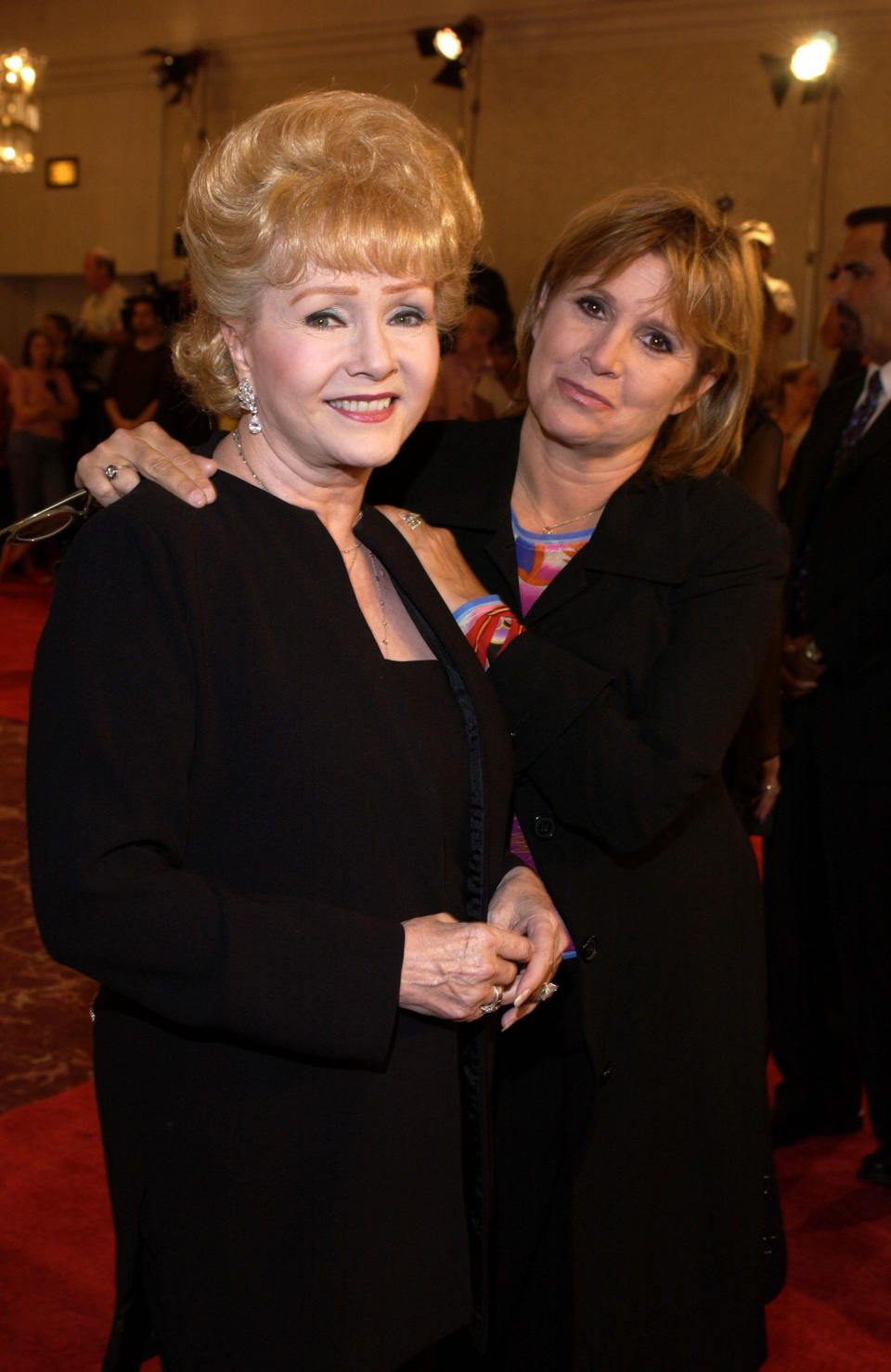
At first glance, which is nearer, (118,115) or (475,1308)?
(475,1308)

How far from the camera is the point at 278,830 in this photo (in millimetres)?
1279

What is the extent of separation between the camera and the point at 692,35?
9367mm

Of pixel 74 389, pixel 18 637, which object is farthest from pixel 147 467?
pixel 74 389

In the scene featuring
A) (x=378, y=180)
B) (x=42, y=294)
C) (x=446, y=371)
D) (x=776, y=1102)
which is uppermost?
(x=42, y=294)

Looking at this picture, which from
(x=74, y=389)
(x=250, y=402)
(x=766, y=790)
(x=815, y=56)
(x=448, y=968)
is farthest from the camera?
(x=74, y=389)

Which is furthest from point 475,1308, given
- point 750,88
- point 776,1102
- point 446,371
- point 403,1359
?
point 750,88

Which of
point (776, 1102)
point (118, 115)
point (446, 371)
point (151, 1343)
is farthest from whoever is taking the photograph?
point (118, 115)

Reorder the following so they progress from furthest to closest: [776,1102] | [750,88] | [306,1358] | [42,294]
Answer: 1. [42,294]
2. [750,88]
3. [776,1102]
4. [306,1358]

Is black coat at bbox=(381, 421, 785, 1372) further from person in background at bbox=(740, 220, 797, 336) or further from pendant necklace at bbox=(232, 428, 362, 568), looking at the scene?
person in background at bbox=(740, 220, 797, 336)

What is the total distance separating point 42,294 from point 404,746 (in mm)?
13179

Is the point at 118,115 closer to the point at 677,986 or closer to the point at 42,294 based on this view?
the point at 42,294

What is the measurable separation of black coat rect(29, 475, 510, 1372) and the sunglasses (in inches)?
7.8

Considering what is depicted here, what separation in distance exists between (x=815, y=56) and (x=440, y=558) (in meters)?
8.43

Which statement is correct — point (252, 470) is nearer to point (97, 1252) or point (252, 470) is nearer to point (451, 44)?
point (97, 1252)
